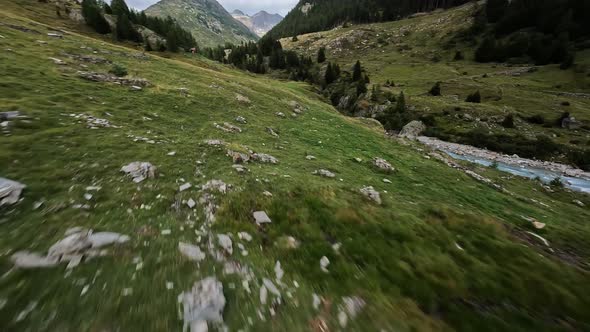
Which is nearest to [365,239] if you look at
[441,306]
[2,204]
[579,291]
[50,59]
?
[441,306]

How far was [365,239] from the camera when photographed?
25.8 ft

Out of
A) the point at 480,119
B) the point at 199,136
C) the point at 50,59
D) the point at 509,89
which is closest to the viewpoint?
the point at 199,136

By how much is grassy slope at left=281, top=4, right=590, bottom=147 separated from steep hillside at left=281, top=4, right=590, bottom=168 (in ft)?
0.54

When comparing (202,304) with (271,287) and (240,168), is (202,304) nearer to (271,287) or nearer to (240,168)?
(271,287)

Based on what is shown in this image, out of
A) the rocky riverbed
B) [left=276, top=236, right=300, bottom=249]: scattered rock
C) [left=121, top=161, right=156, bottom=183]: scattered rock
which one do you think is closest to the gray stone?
[left=121, top=161, right=156, bottom=183]: scattered rock

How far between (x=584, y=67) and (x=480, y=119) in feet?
192

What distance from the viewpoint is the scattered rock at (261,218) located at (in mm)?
7860

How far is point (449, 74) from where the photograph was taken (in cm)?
8612

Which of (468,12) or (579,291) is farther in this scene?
(468,12)

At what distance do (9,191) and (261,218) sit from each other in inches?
265

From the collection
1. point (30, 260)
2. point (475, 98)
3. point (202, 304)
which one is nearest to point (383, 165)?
point (202, 304)

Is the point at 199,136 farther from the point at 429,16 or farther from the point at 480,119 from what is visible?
the point at 429,16

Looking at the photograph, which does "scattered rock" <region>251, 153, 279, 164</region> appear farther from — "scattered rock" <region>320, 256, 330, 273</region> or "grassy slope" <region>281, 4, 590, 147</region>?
"grassy slope" <region>281, 4, 590, 147</region>

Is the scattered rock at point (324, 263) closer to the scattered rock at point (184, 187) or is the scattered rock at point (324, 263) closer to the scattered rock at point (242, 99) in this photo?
the scattered rock at point (184, 187)
